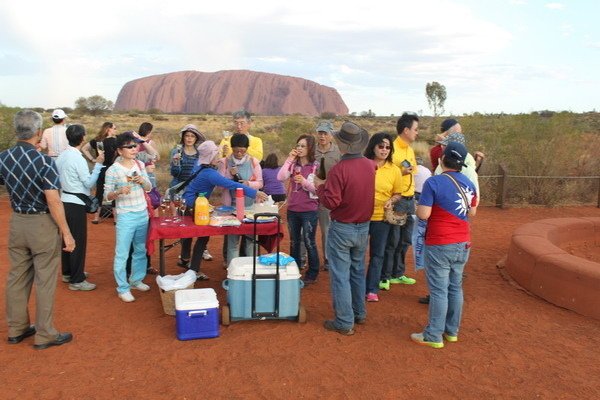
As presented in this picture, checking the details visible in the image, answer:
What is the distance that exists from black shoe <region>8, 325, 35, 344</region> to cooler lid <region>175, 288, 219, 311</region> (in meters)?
1.24

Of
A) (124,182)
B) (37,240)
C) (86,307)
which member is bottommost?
(86,307)

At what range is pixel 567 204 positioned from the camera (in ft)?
39.4

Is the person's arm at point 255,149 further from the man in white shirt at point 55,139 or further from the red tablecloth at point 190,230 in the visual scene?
the man in white shirt at point 55,139

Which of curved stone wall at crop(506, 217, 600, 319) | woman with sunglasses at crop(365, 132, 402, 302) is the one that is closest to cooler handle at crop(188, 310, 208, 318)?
woman with sunglasses at crop(365, 132, 402, 302)

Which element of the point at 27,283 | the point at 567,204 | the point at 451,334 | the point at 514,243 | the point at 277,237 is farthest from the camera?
the point at 567,204

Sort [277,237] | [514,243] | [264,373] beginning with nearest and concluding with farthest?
[264,373] < [277,237] < [514,243]

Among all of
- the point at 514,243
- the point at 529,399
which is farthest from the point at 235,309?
the point at 514,243

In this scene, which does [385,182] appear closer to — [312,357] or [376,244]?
[376,244]

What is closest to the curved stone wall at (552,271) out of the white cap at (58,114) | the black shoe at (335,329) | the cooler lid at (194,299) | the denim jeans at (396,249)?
the denim jeans at (396,249)

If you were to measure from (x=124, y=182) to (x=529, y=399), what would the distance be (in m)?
3.92

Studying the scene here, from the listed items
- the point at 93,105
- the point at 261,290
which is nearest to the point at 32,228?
the point at 261,290

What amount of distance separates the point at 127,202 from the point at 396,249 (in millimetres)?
3019

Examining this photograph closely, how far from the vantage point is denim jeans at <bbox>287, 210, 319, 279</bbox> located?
562cm

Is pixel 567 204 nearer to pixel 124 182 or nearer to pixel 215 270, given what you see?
pixel 215 270
